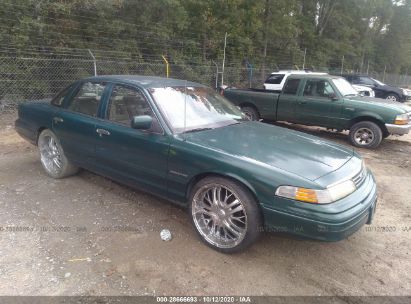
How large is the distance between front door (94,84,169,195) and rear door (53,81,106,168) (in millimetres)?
177

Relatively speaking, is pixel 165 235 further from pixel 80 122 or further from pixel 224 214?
pixel 80 122

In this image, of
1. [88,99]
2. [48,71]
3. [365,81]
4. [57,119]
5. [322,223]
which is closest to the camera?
[322,223]

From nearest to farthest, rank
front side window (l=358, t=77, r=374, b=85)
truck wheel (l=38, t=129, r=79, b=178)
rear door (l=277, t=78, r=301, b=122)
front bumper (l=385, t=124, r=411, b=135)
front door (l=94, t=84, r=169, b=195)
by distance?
front door (l=94, t=84, r=169, b=195), truck wheel (l=38, t=129, r=79, b=178), front bumper (l=385, t=124, r=411, b=135), rear door (l=277, t=78, r=301, b=122), front side window (l=358, t=77, r=374, b=85)

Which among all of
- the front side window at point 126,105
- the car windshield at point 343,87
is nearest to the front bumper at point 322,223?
the front side window at point 126,105

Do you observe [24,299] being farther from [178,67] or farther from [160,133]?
[178,67]

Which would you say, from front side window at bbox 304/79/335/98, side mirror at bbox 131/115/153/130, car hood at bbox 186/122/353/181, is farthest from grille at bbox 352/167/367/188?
front side window at bbox 304/79/335/98

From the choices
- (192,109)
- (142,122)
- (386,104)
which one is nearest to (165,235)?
(142,122)

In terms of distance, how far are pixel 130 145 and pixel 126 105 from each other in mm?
527

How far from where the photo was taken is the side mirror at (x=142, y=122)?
343 cm

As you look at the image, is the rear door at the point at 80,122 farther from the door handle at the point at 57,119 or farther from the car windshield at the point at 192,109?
the car windshield at the point at 192,109

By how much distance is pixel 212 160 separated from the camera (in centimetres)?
316

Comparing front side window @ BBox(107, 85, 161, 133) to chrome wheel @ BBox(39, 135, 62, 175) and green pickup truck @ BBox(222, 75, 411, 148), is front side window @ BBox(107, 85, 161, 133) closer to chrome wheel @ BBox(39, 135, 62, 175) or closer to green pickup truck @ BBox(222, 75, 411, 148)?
chrome wheel @ BBox(39, 135, 62, 175)

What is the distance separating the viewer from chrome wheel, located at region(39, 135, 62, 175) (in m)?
4.95

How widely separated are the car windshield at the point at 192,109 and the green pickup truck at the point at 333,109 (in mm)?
4049
